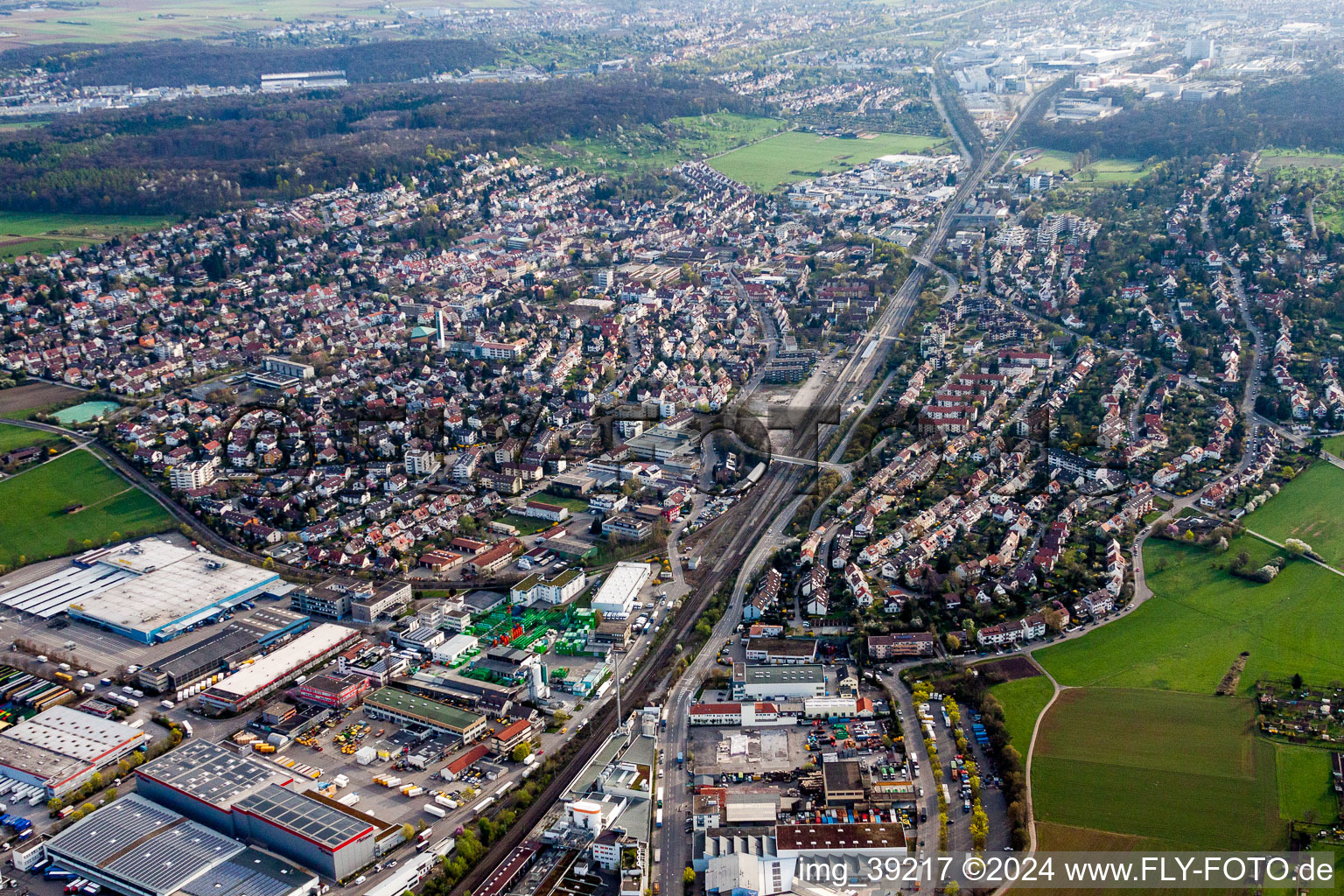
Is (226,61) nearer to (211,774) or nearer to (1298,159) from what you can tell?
(1298,159)

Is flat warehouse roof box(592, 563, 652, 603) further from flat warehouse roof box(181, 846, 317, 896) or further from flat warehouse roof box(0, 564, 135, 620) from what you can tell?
flat warehouse roof box(0, 564, 135, 620)

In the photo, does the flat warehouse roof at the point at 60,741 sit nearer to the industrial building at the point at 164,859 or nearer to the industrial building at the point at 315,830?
the industrial building at the point at 164,859

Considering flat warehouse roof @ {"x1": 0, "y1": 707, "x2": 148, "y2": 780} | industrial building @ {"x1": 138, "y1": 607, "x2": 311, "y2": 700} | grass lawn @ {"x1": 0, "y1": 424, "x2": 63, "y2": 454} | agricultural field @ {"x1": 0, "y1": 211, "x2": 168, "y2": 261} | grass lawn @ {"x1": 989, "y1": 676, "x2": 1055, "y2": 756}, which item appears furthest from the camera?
agricultural field @ {"x1": 0, "y1": 211, "x2": 168, "y2": 261}

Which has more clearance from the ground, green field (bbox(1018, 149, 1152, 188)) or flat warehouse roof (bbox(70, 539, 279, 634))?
green field (bbox(1018, 149, 1152, 188))

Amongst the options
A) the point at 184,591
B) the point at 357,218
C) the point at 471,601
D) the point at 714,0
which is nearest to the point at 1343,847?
the point at 471,601

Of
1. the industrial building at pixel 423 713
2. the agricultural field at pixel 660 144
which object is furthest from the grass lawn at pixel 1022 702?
the agricultural field at pixel 660 144

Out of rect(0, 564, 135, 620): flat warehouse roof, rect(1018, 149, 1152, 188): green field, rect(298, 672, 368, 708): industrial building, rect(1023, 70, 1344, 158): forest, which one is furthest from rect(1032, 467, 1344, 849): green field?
rect(1023, 70, 1344, 158): forest
